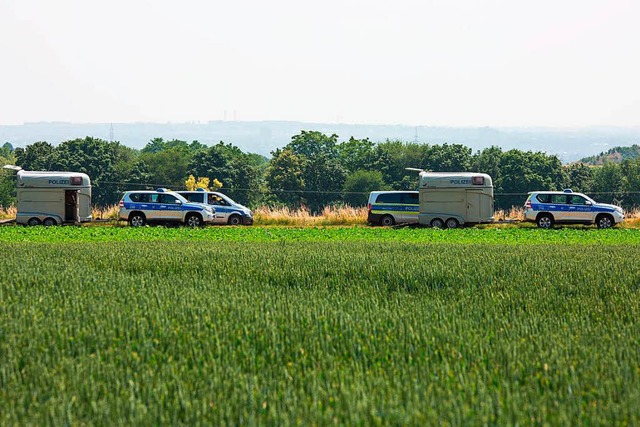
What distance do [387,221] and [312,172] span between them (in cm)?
4897

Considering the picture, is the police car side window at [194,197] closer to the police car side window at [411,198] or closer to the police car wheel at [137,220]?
the police car wheel at [137,220]

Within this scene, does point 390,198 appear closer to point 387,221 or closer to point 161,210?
point 387,221

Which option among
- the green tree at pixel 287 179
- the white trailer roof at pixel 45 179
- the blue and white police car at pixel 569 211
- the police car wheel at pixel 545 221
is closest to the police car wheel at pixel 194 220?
the white trailer roof at pixel 45 179

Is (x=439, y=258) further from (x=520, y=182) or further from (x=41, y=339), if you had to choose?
(x=520, y=182)

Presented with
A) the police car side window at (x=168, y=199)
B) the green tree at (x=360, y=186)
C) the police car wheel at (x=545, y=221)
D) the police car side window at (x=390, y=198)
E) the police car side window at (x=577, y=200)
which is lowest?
the green tree at (x=360, y=186)

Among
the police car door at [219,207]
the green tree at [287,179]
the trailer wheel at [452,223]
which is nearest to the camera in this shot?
the trailer wheel at [452,223]

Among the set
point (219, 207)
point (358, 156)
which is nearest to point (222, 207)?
point (219, 207)

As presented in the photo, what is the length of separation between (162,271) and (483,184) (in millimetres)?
22058

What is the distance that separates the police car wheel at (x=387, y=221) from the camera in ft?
127

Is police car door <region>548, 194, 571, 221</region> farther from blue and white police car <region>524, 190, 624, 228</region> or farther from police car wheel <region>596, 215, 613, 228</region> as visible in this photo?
police car wheel <region>596, 215, 613, 228</region>

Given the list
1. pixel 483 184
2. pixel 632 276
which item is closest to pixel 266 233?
pixel 483 184

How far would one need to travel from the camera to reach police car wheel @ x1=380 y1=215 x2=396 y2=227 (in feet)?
127

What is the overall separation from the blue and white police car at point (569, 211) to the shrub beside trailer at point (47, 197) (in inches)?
844

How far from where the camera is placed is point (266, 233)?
33344 millimetres
